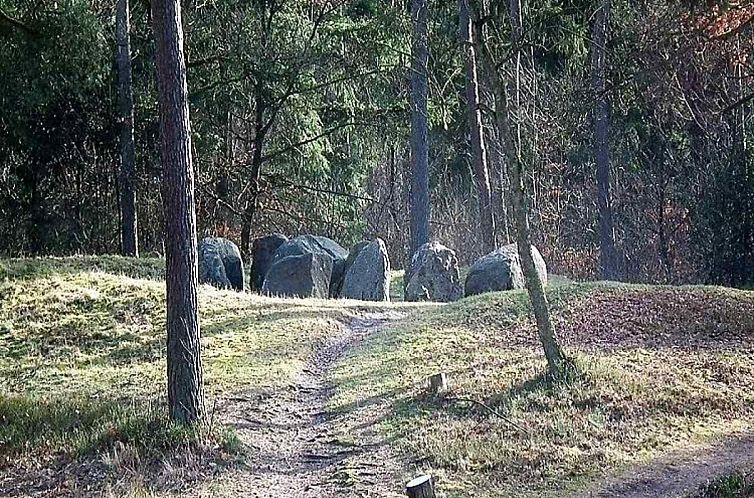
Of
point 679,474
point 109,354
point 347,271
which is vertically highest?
point 347,271

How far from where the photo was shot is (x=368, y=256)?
1784cm

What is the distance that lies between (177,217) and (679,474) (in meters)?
5.24

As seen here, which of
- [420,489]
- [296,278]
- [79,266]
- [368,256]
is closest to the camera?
[420,489]

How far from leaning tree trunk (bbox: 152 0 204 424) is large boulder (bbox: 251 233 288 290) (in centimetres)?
1053

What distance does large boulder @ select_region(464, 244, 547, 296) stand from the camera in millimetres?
16266

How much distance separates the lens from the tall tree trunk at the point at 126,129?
67.8 feet

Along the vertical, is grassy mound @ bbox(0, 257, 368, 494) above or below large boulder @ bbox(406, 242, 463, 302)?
below

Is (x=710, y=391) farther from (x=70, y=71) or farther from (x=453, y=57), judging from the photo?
(x=453, y=57)

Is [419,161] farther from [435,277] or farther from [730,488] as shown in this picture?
[730,488]

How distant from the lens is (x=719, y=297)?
13.9 metres

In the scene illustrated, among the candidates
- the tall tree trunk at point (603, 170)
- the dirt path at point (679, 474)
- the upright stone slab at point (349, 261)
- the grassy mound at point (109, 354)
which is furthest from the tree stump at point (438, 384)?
the tall tree trunk at point (603, 170)

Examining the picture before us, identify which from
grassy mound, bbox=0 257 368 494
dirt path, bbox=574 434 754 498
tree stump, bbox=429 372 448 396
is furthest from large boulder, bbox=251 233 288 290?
dirt path, bbox=574 434 754 498

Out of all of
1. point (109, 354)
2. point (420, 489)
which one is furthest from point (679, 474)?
point (109, 354)

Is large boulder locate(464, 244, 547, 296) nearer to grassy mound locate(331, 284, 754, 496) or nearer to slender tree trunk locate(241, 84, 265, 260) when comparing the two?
grassy mound locate(331, 284, 754, 496)
